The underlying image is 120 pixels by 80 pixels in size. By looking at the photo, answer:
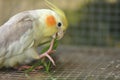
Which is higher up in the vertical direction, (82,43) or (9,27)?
(9,27)

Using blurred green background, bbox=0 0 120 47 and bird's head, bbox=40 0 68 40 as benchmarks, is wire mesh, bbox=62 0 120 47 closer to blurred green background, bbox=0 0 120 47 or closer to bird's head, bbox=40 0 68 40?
blurred green background, bbox=0 0 120 47

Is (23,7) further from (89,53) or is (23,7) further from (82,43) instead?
(89,53)

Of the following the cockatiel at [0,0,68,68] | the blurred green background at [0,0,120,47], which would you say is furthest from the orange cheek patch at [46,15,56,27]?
the blurred green background at [0,0,120,47]

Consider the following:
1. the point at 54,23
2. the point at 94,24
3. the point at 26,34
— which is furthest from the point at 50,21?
the point at 94,24

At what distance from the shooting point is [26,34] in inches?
79.4

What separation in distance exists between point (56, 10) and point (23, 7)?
2231 millimetres

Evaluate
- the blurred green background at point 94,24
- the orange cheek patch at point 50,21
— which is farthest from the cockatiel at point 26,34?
the blurred green background at point 94,24

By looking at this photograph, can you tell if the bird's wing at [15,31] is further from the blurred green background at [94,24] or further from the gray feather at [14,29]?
the blurred green background at [94,24]

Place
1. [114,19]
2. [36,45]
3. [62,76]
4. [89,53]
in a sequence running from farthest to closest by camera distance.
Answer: [114,19], [89,53], [36,45], [62,76]

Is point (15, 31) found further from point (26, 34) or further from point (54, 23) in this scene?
point (54, 23)

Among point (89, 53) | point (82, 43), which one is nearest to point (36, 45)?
point (89, 53)

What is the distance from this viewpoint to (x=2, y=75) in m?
1.93

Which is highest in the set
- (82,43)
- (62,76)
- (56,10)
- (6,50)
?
(56,10)

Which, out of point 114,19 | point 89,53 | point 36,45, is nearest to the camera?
point 36,45
